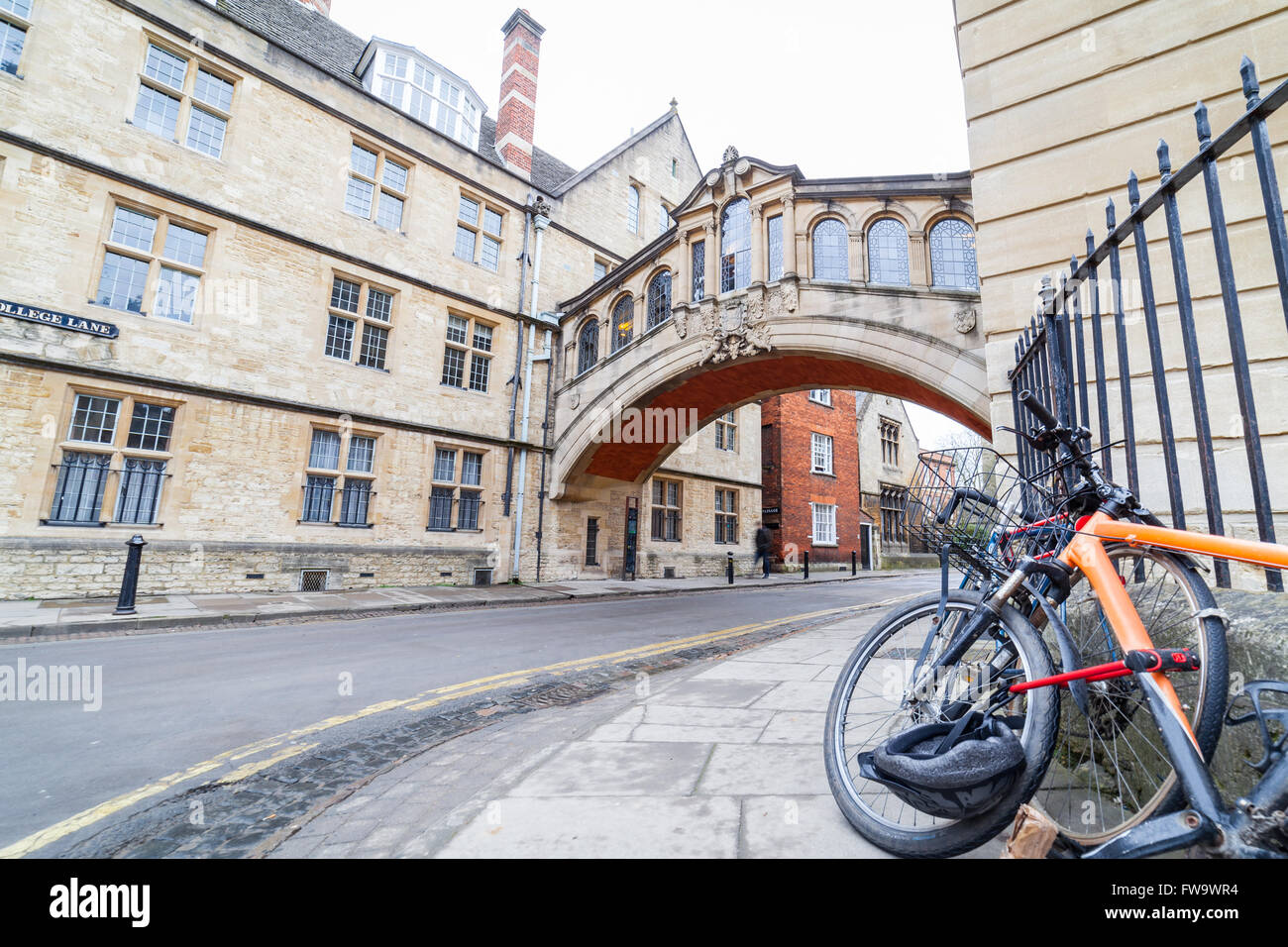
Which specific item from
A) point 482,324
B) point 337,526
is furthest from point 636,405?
point 337,526

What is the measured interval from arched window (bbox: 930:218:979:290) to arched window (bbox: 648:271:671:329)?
244 inches

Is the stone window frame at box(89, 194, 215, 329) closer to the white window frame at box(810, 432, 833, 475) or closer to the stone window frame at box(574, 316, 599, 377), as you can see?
the stone window frame at box(574, 316, 599, 377)

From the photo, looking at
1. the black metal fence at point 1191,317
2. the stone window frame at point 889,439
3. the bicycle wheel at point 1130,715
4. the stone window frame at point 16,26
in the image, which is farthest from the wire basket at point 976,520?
the stone window frame at point 889,439

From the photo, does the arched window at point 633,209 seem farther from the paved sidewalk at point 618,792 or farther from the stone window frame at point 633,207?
the paved sidewalk at point 618,792

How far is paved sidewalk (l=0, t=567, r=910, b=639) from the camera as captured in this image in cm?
701

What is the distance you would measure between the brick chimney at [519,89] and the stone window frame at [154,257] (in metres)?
9.16

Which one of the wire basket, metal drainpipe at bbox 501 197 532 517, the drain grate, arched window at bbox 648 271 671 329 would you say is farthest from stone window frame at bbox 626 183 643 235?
the wire basket

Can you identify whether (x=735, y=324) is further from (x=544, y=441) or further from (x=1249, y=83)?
(x=1249, y=83)

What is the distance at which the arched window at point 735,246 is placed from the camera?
12719 millimetres

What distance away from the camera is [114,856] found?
7.00ft
